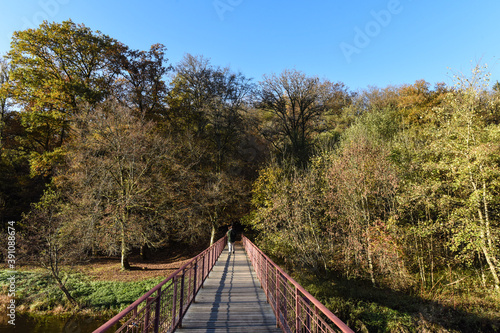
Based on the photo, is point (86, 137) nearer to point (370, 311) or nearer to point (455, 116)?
point (370, 311)

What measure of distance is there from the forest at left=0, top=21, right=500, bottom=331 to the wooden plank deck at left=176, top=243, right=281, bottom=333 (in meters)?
6.55

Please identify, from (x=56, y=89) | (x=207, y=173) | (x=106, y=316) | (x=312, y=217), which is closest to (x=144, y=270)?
(x=106, y=316)

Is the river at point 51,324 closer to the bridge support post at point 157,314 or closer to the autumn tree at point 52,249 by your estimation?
the autumn tree at point 52,249

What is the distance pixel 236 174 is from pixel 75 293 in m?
16.2

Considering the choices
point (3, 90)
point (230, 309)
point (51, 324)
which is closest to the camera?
point (230, 309)

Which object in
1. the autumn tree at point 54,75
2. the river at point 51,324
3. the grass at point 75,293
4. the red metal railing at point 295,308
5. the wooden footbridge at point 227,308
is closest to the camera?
the red metal railing at point 295,308

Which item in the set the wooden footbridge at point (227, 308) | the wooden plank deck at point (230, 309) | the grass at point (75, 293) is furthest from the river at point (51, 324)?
the wooden footbridge at point (227, 308)

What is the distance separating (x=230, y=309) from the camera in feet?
20.3

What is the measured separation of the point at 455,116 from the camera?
437 inches

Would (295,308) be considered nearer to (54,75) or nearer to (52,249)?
(52,249)

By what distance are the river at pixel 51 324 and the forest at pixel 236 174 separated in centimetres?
206

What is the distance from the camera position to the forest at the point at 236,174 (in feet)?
37.3

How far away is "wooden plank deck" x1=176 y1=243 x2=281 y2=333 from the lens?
512 centimetres

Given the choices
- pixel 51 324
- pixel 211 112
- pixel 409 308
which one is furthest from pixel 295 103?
pixel 51 324
